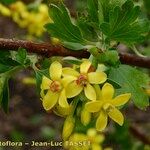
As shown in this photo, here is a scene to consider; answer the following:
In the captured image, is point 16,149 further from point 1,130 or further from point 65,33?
point 65,33

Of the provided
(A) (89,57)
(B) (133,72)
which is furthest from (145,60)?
(A) (89,57)

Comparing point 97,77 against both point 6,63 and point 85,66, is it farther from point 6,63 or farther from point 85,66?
point 6,63

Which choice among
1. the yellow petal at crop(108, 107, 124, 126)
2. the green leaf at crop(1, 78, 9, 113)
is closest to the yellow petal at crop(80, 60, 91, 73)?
the yellow petal at crop(108, 107, 124, 126)

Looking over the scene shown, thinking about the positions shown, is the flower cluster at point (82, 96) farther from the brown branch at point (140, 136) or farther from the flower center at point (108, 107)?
the brown branch at point (140, 136)

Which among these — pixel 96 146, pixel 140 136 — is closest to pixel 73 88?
pixel 96 146

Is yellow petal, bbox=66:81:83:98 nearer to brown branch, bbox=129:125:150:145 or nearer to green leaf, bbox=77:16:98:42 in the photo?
green leaf, bbox=77:16:98:42
